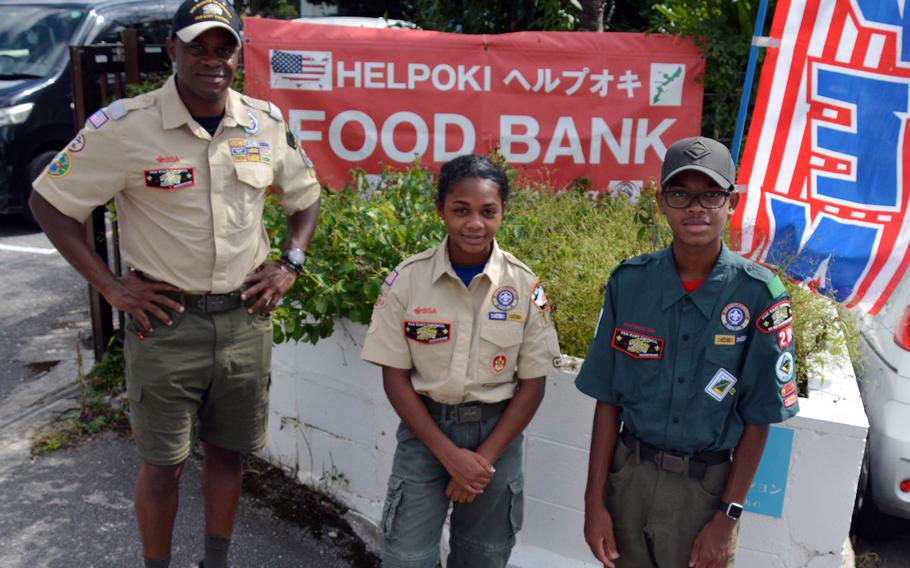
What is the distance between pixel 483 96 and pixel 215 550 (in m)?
3.58

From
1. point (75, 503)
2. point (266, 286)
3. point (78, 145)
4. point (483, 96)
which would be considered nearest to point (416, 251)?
point (266, 286)

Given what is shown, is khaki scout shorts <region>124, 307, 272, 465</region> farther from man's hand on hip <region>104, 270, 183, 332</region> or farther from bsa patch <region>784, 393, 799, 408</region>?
bsa patch <region>784, 393, 799, 408</region>

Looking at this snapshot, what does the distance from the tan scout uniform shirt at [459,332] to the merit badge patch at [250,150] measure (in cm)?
64

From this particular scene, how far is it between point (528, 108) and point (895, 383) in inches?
121

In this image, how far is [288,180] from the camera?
3.16m

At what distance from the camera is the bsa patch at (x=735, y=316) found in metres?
2.38

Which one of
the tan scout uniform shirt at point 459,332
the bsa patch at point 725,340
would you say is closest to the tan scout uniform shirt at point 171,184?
the tan scout uniform shirt at point 459,332

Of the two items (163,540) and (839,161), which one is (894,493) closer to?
(839,161)

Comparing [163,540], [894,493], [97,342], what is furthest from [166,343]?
[894,493]

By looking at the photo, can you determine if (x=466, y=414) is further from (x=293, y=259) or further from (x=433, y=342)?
(x=293, y=259)

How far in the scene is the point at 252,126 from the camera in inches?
117

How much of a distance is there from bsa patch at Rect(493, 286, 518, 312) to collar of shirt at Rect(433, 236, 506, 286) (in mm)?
30

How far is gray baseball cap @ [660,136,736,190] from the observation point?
2.33 meters

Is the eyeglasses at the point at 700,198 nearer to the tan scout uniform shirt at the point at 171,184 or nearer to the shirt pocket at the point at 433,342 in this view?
the shirt pocket at the point at 433,342
